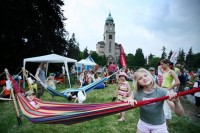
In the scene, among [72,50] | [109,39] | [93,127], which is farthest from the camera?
[109,39]

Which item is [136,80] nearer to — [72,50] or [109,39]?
[72,50]

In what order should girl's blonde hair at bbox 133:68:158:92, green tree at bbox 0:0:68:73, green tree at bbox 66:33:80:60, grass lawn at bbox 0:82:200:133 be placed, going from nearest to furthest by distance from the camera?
girl's blonde hair at bbox 133:68:158:92 < grass lawn at bbox 0:82:200:133 < green tree at bbox 0:0:68:73 < green tree at bbox 66:33:80:60

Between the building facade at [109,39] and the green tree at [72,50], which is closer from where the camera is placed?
the green tree at [72,50]

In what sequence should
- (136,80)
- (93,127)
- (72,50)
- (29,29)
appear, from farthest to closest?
1. (72,50)
2. (29,29)
3. (93,127)
4. (136,80)

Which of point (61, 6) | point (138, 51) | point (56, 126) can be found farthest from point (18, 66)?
point (138, 51)

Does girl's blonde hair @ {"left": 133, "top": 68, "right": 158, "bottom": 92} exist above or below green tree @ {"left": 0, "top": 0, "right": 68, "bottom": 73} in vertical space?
below

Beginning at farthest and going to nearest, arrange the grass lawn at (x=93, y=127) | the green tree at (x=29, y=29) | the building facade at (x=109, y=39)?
the building facade at (x=109, y=39)
the green tree at (x=29, y=29)
the grass lawn at (x=93, y=127)

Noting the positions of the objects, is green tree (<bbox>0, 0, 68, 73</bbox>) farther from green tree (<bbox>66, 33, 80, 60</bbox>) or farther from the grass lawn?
the grass lawn

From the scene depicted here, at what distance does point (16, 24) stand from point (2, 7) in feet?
4.78

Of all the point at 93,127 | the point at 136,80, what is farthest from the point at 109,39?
the point at 136,80

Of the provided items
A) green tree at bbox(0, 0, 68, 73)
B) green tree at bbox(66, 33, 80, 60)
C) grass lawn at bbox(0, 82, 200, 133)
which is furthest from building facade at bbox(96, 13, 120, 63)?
grass lawn at bbox(0, 82, 200, 133)

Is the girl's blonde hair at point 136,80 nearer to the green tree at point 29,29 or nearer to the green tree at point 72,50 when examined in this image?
the green tree at point 29,29

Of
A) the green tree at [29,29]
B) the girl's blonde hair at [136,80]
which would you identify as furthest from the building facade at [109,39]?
the girl's blonde hair at [136,80]

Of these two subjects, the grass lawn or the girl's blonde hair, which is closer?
the girl's blonde hair
